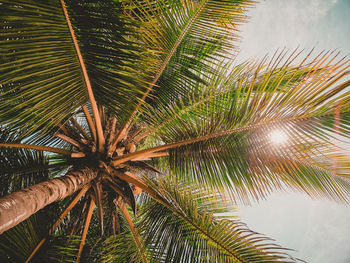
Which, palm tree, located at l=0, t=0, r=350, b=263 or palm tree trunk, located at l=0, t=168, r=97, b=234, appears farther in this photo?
palm tree, located at l=0, t=0, r=350, b=263

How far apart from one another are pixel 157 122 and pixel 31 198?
4.91ft

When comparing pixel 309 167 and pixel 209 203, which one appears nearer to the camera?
pixel 309 167

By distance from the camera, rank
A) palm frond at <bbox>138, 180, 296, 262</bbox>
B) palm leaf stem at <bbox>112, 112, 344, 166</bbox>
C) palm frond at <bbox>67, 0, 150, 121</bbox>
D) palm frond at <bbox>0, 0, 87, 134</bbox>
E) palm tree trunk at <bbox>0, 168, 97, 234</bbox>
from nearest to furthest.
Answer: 1. palm tree trunk at <bbox>0, 168, 97, 234</bbox>
2. palm frond at <bbox>0, 0, 87, 134</bbox>
3. palm frond at <bbox>67, 0, 150, 121</bbox>
4. palm frond at <bbox>138, 180, 296, 262</bbox>
5. palm leaf stem at <bbox>112, 112, 344, 166</bbox>

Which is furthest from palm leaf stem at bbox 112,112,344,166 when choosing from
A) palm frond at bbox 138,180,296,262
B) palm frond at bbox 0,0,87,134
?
palm frond at bbox 0,0,87,134

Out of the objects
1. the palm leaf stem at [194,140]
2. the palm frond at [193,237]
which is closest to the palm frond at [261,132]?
the palm leaf stem at [194,140]

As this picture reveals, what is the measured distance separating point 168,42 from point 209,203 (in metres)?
2.34

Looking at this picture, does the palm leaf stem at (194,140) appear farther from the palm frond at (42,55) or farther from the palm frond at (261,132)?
the palm frond at (42,55)

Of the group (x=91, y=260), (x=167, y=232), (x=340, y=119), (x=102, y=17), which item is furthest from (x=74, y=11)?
(x=91, y=260)

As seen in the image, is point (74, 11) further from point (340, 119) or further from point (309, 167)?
point (309, 167)

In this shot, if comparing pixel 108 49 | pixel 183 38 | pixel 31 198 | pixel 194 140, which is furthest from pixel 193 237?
pixel 183 38

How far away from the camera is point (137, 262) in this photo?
2.65 metres

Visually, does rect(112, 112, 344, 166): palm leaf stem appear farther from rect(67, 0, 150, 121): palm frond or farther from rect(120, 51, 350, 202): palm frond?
rect(67, 0, 150, 121): palm frond

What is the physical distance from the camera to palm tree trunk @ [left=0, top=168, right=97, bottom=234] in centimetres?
120

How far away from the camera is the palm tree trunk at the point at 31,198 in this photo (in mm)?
1200
